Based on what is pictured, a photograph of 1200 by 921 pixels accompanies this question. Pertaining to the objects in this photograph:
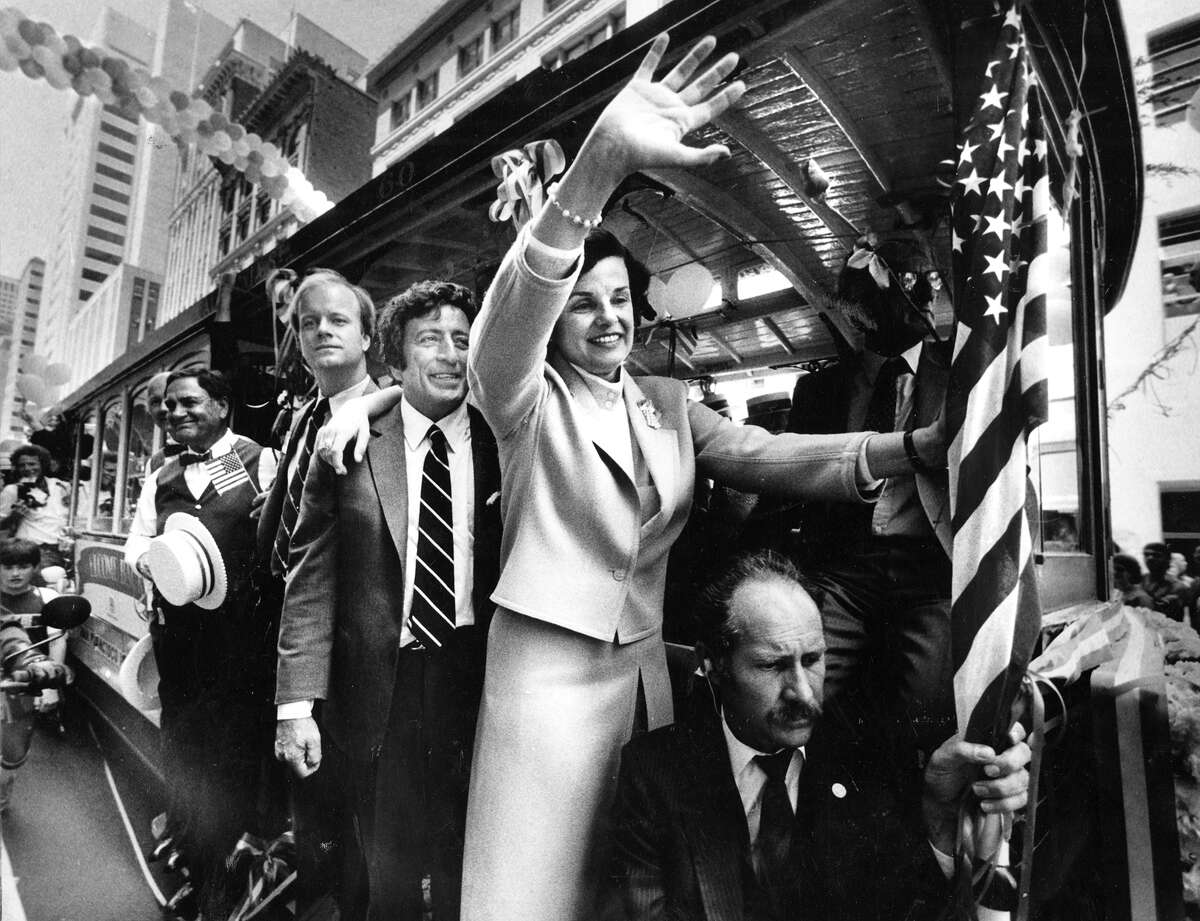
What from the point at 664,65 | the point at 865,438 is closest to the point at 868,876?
the point at 865,438

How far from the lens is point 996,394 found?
1.38 m

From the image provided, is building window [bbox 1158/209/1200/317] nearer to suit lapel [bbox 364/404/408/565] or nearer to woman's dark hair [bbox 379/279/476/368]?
woman's dark hair [bbox 379/279/476/368]

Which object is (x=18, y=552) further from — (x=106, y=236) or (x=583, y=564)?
(x=583, y=564)

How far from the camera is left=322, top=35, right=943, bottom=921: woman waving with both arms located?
1.61 m

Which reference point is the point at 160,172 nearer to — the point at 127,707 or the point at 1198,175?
the point at 127,707

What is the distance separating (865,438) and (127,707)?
9.30 feet

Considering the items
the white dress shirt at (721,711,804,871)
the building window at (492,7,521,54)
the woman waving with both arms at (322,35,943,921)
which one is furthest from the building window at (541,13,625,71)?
the white dress shirt at (721,711,804,871)

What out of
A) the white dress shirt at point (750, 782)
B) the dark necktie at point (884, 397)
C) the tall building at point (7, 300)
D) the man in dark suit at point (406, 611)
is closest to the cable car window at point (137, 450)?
the tall building at point (7, 300)

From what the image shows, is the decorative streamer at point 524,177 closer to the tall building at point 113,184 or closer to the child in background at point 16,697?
the tall building at point 113,184

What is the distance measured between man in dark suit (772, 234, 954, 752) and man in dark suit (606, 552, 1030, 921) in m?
0.06

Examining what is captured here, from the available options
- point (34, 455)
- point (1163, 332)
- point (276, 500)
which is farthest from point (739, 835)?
point (34, 455)

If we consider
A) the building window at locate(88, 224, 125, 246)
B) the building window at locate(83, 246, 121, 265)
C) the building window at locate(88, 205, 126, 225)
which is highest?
the building window at locate(88, 205, 126, 225)

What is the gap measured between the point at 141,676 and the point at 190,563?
63 cm

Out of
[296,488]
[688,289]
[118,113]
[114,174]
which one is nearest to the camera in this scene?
[688,289]
